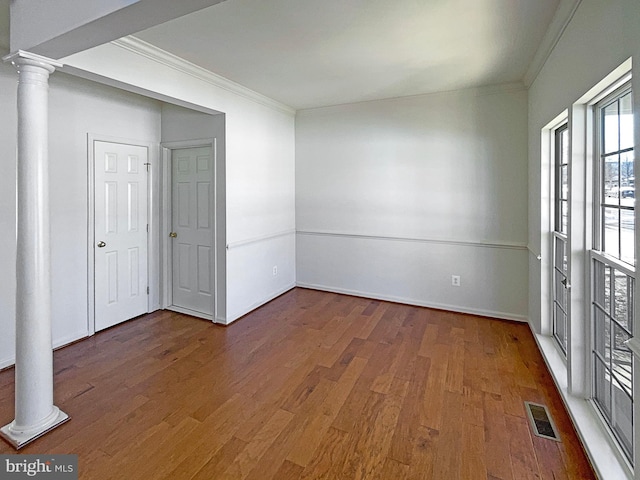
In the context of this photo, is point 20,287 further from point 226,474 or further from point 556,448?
point 556,448

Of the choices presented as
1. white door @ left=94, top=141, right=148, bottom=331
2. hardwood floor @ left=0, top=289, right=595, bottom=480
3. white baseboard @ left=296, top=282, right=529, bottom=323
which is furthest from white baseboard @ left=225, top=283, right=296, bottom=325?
white door @ left=94, top=141, right=148, bottom=331

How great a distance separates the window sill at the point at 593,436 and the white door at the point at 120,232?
160 inches

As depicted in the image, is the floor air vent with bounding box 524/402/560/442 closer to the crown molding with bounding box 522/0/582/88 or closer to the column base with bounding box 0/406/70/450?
the crown molding with bounding box 522/0/582/88

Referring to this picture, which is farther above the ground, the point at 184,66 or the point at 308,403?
the point at 184,66

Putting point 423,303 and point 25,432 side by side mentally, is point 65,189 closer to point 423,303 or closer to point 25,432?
point 25,432

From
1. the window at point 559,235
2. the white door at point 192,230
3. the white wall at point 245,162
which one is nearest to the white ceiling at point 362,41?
the white wall at point 245,162

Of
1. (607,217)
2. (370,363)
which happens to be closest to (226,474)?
(370,363)

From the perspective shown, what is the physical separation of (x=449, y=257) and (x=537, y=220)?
1068 mm

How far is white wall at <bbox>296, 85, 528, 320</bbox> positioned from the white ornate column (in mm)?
3153

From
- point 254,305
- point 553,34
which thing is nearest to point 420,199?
point 553,34

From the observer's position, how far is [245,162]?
3.78 metres

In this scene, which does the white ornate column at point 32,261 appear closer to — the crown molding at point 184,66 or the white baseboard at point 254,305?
the crown molding at point 184,66

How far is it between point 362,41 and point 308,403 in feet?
8.80

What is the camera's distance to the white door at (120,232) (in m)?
3.39
